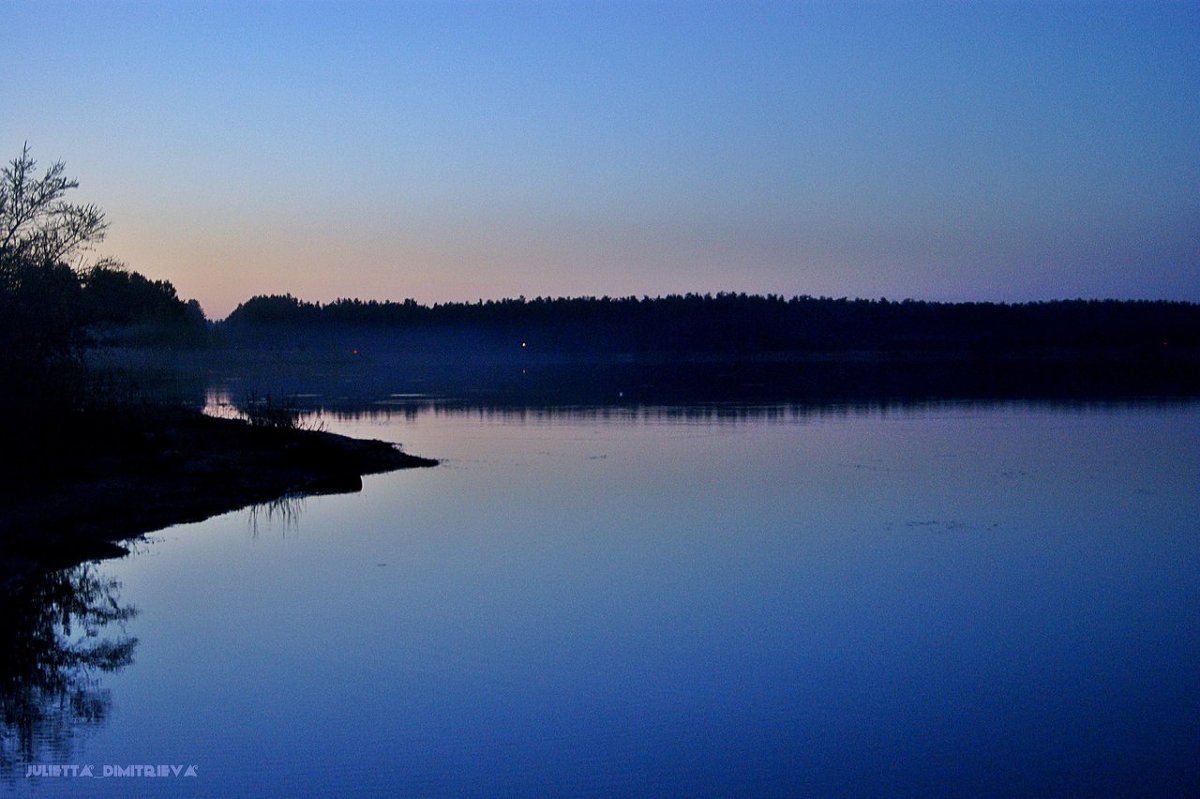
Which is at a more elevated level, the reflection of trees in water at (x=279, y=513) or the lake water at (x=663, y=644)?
the reflection of trees in water at (x=279, y=513)

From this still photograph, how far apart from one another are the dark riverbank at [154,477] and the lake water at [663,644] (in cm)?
58

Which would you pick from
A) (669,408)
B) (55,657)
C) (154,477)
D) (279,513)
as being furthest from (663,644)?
(669,408)

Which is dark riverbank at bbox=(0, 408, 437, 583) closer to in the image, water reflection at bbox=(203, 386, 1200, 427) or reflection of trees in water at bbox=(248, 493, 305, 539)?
reflection of trees in water at bbox=(248, 493, 305, 539)

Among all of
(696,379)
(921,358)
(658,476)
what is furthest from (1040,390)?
(921,358)

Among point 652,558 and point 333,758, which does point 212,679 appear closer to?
point 333,758

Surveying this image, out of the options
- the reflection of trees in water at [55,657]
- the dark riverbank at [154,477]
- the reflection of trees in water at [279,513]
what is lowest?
the reflection of trees in water at [55,657]

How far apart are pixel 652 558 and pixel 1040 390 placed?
31.0 m

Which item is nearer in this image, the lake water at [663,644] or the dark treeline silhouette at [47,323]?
the lake water at [663,644]

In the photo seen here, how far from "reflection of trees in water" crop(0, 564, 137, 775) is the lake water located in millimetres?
59

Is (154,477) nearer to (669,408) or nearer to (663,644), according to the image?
(663,644)

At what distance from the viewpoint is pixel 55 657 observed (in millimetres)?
8258

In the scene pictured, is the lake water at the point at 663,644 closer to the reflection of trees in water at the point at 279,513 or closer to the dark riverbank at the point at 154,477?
the reflection of trees in water at the point at 279,513

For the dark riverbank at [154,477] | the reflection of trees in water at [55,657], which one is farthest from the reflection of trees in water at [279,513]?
the reflection of trees in water at [55,657]

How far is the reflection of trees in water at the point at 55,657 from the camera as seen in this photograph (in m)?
6.71
